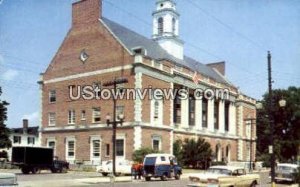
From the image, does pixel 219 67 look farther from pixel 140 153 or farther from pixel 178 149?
pixel 140 153

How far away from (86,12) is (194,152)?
19.7 metres

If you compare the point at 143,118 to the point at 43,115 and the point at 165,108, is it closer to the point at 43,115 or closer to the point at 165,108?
the point at 165,108

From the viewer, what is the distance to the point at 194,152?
5216cm

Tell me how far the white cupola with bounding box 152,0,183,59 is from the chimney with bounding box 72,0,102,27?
11.2m

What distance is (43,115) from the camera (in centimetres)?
5684

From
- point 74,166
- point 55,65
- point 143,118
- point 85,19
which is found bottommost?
point 74,166

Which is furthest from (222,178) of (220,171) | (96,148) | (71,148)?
(71,148)

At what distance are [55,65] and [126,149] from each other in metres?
15.1

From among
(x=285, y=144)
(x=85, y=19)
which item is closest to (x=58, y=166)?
(x=85, y=19)

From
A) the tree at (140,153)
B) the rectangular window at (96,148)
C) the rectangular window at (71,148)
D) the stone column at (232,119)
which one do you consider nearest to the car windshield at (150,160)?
the tree at (140,153)

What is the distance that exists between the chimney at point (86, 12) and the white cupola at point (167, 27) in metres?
11.2

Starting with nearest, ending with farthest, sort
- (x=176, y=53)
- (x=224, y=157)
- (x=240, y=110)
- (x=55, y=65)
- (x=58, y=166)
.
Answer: (x=58, y=166), (x=55, y=65), (x=176, y=53), (x=224, y=157), (x=240, y=110)

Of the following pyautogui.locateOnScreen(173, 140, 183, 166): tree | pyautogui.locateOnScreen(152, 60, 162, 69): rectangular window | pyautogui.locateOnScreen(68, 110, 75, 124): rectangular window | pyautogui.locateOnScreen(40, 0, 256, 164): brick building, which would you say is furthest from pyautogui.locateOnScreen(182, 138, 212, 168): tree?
pyautogui.locateOnScreen(68, 110, 75, 124): rectangular window

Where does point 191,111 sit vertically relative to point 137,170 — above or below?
above
